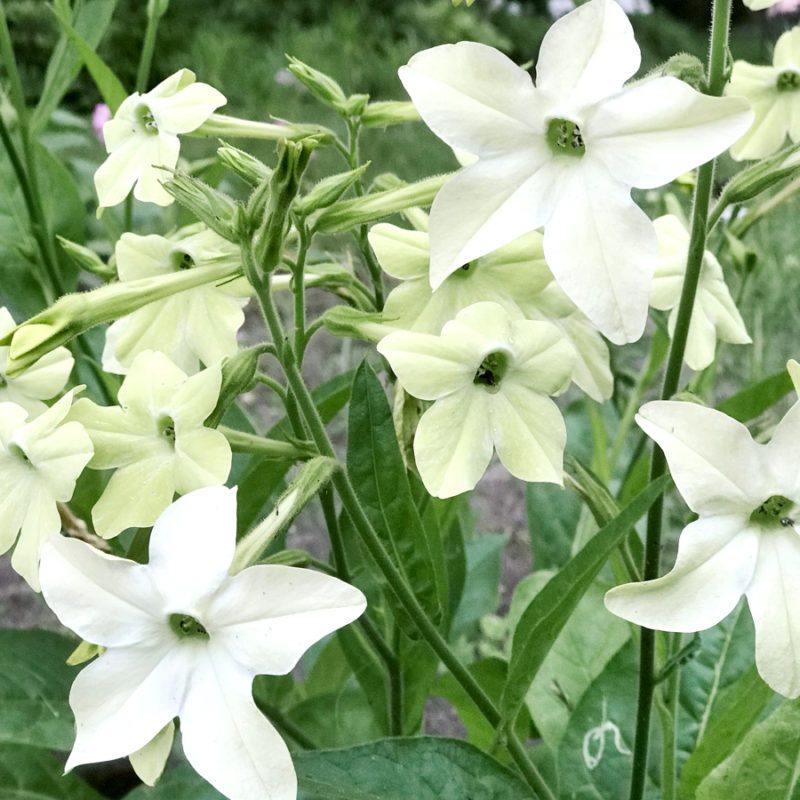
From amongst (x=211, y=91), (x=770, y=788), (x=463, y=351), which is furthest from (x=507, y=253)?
(x=770, y=788)

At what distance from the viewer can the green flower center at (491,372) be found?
0.45 m

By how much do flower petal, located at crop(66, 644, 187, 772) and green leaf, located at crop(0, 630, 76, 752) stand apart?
0.23m

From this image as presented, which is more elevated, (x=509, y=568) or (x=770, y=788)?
(x=770, y=788)

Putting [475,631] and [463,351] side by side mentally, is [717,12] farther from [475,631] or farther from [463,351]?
[475,631]

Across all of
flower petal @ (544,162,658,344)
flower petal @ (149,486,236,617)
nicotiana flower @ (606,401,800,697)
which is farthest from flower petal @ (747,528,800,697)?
flower petal @ (149,486,236,617)

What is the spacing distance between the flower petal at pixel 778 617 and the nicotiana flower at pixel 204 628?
173 mm

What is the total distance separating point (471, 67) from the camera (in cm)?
40

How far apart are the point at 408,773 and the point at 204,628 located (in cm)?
15

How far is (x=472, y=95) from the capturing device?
1.32ft

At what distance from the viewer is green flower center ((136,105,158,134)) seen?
0.53 meters

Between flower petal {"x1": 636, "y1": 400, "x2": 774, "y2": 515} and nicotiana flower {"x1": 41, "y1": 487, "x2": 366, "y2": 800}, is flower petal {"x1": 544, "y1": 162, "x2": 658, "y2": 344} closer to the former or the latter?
flower petal {"x1": 636, "y1": 400, "x2": 774, "y2": 515}

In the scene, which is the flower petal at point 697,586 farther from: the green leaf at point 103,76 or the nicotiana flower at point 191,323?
the green leaf at point 103,76

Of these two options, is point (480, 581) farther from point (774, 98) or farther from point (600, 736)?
point (774, 98)

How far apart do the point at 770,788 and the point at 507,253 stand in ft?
1.00
